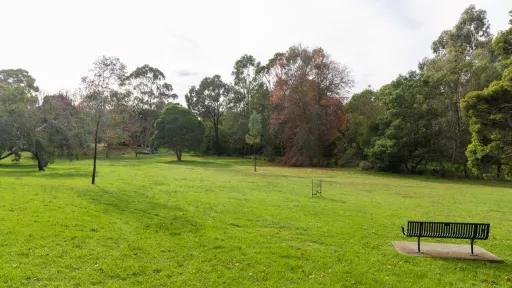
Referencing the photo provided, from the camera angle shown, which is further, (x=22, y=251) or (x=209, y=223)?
(x=209, y=223)

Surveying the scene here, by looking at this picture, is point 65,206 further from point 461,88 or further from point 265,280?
point 461,88

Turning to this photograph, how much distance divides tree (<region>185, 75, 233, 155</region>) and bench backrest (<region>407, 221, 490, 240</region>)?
243 ft

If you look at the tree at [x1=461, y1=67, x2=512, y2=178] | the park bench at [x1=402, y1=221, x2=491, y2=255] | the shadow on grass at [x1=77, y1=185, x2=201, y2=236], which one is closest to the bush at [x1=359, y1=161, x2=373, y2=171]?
the tree at [x1=461, y1=67, x2=512, y2=178]

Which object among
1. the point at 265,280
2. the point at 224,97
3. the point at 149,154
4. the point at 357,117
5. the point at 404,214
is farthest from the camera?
the point at 224,97

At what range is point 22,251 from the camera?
913 centimetres

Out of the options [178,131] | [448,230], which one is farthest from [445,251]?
[178,131]

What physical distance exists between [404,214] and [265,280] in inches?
448

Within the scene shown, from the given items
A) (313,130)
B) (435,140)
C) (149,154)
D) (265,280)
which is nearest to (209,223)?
(265,280)

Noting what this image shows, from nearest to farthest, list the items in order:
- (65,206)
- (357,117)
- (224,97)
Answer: (65,206)
(357,117)
(224,97)

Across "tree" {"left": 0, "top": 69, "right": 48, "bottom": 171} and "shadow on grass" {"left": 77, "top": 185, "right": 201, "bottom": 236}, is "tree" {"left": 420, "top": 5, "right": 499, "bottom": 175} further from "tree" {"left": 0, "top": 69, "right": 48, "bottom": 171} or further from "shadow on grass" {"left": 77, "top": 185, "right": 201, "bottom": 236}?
"tree" {"left": 0, "top": 69, "right": 48, "bottom": 171}

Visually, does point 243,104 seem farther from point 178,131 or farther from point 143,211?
point 143,211

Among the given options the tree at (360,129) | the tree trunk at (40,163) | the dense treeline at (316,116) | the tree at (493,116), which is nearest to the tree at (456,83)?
the dense treeline at (316,116)

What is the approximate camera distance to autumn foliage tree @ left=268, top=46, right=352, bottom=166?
185 feet

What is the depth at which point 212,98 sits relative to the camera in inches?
3393
